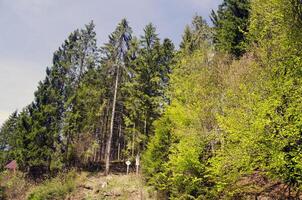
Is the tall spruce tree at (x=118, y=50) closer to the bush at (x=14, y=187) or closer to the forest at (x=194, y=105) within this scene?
the forest at (x=194, y=105)

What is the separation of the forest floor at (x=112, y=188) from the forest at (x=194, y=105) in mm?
1064

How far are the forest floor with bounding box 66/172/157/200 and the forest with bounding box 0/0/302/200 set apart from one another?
106 centimetres

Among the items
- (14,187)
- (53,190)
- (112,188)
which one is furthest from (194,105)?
(14,187)

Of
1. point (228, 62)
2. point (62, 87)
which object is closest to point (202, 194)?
point (228, 62)

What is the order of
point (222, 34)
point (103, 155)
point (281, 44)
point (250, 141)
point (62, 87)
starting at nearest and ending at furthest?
point (250, 141)
point (281, 44)
point (222, 34)
point (62, 87)
point (103, 155)

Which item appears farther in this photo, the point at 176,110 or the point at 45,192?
the point at 45,192

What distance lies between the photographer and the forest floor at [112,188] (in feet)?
90.6

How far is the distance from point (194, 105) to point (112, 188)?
12.8m

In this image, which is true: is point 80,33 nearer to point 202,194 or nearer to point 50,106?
point 50,106

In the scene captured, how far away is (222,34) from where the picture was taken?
88.8 feet

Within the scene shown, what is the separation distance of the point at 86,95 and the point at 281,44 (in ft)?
85.6

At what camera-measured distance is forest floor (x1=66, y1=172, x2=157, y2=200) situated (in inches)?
1088

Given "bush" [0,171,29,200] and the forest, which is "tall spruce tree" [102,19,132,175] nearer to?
the forest

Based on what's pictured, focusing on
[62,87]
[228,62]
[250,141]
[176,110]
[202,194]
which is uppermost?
[62,87]
